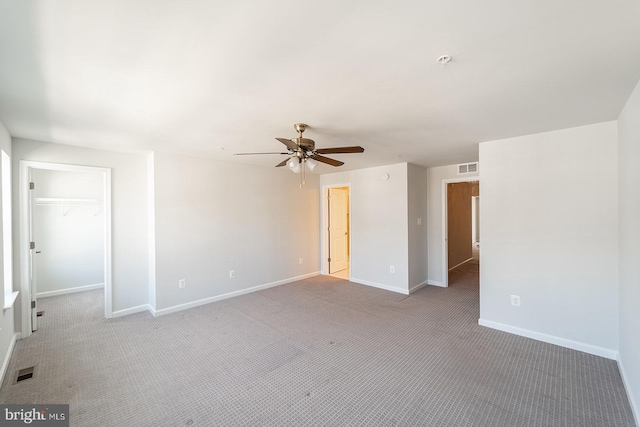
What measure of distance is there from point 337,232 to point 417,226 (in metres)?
2.00

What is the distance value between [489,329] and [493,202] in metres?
1.59

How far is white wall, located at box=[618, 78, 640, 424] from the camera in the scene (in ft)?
6.32

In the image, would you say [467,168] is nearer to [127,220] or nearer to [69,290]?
[127,220]

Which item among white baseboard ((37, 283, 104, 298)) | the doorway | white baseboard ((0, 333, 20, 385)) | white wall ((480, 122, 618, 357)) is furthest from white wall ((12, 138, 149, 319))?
white wall ((480, 122, 618, 357))

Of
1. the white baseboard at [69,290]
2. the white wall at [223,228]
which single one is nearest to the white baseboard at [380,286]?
the white wall at [223,228]

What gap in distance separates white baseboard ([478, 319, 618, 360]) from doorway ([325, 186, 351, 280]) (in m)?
2.99

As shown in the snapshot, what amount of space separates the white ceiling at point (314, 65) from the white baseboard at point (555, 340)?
230 cm

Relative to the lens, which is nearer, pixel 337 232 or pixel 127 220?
pixel 127 220

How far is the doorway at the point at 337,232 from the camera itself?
20.2ft

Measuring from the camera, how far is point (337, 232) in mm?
6398

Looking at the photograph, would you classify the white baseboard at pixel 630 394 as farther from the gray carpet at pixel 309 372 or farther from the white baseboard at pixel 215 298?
the white baseboard at pixel 215 298

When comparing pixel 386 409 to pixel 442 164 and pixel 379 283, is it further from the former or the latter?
pixel 442 164

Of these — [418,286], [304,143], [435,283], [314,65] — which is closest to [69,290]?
[304,143]

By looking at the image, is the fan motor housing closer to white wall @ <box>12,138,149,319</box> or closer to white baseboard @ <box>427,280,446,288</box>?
white wall @ <box>12,138,149,319</box>
